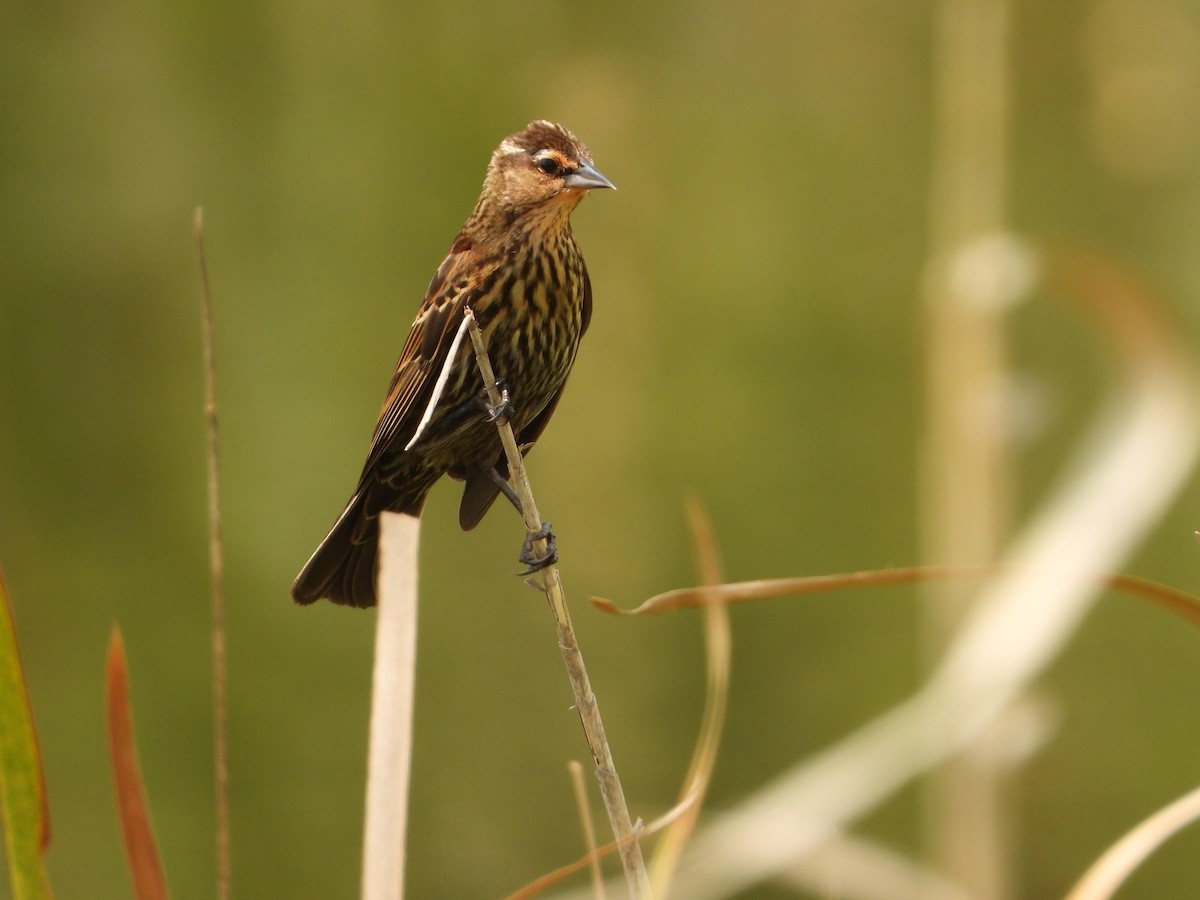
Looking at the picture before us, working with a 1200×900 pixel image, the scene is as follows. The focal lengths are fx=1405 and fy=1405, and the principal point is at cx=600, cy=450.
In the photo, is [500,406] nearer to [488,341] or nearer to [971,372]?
[488,341]

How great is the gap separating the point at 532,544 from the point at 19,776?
81cm

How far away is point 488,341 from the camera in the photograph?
235 cm

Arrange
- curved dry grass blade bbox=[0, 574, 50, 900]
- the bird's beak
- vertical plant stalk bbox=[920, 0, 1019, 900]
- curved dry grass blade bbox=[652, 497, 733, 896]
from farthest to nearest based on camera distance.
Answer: vertical plant stalk bbox=[920, 0, 1019, 900], the bird's beak, curved dry grass blade bbox=[652, 497, 733, 896], curved dry grass blade bbox=[0, 574, 50, 900]

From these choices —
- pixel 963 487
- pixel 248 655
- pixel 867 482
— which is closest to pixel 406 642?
pixel 963 487

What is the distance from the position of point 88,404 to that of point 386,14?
7.63 feet

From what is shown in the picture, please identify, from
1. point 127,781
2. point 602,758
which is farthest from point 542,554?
point 127,781

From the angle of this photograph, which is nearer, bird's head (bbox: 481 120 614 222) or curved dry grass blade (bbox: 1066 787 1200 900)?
curved dry grass blade (bbox: 1066 787 1200 900)

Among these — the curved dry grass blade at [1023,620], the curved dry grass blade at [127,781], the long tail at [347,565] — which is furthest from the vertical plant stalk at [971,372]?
the curved dry grass blade at [127,781]

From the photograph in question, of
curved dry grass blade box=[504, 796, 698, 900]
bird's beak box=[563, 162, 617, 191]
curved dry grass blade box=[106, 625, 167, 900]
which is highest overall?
bird's beak box=[563, 162, 617, 191]

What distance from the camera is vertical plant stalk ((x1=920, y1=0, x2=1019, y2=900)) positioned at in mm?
2275

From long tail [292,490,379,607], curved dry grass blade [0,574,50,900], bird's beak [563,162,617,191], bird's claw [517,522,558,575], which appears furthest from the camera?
long tail [292,490,379,607]

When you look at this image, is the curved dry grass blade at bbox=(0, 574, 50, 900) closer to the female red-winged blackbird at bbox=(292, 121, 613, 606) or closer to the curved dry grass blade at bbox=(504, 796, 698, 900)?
the curved dry grass blade at bbox=(504, 796, 698, 900)

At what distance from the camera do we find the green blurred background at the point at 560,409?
5.62 metres

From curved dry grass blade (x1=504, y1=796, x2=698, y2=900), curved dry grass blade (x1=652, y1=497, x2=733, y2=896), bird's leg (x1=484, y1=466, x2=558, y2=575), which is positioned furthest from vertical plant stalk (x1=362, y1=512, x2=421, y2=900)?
bird's leg (x1=484, y1=466, x2=558, y2=575)
